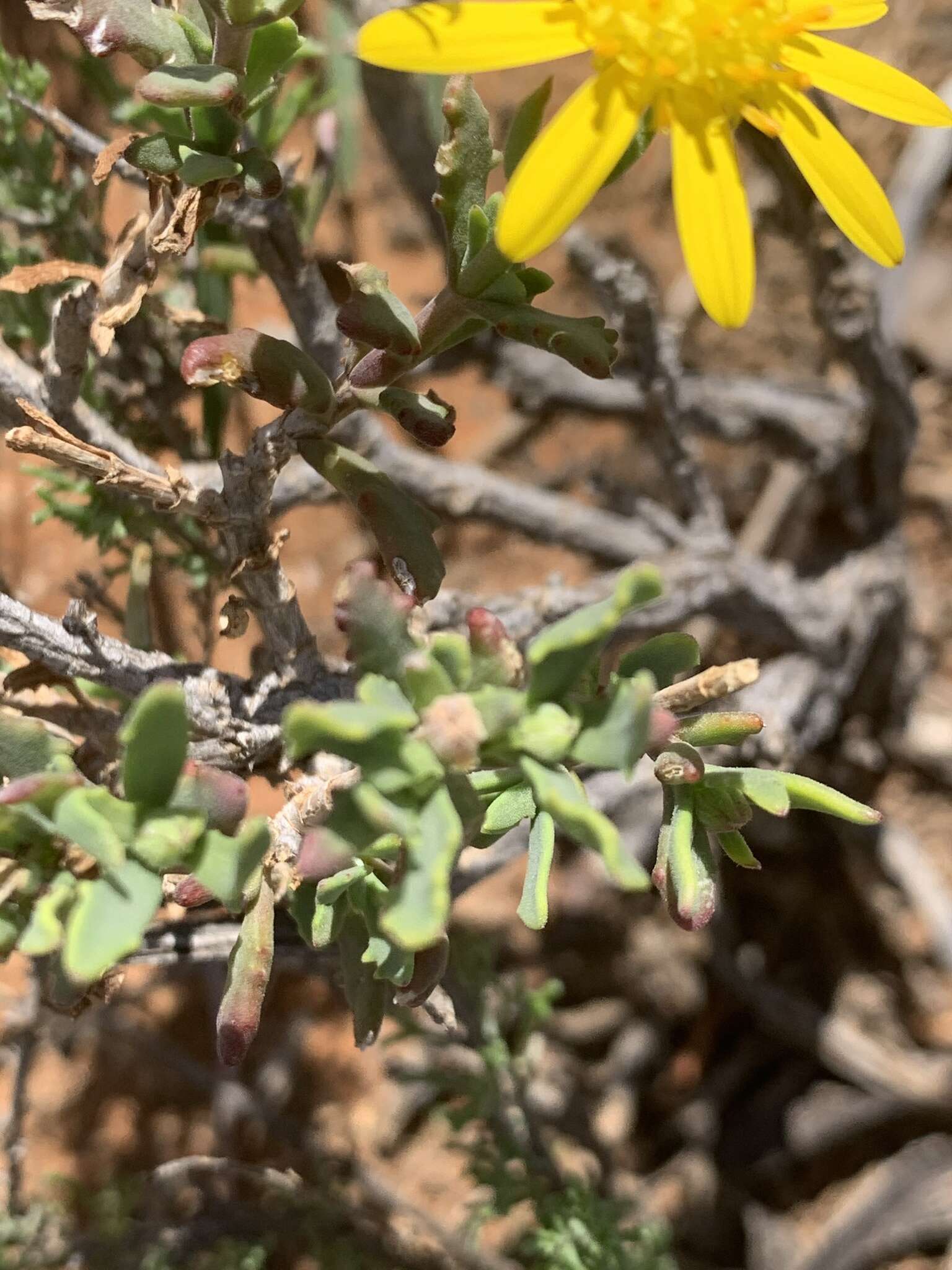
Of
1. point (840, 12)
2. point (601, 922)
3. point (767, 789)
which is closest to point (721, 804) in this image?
point (767, 789)

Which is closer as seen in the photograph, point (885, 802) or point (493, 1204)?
point (493, 1204)

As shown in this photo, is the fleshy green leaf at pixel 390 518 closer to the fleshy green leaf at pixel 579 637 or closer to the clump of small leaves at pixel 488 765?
the clump of small leaves at pixel 488 765

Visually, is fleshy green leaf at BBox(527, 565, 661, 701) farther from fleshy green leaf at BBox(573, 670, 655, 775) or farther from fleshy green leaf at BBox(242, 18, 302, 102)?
fleshy green leaf at BBox(242, 18, 302, 102)

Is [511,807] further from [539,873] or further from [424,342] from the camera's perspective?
[424,342]

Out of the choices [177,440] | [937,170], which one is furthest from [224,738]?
[937,170]

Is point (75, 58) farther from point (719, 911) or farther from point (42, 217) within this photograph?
point (719, 911)

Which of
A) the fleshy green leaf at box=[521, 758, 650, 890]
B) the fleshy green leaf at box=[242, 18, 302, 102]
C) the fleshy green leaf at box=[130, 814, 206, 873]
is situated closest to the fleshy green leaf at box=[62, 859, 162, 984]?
the fleshy green leaf at box=[130, 814, 206, 873]
